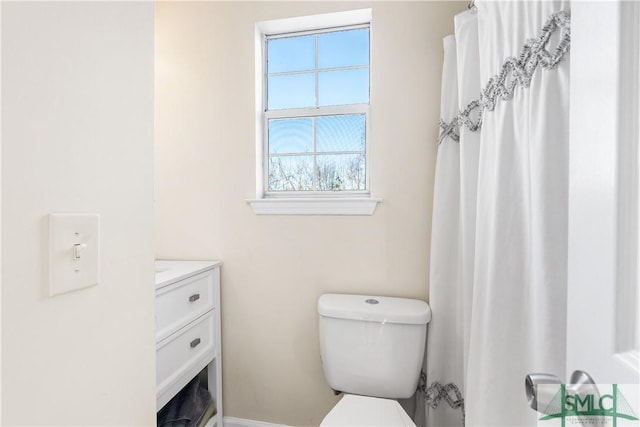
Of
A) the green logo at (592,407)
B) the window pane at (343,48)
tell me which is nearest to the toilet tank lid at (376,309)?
the green logo at (592,407)

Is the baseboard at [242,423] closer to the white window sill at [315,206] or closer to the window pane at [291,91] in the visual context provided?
the white window sill at [315,206]

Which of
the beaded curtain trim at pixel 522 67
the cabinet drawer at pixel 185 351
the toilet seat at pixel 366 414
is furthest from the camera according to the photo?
the cabinet drawer at pixel 185 351

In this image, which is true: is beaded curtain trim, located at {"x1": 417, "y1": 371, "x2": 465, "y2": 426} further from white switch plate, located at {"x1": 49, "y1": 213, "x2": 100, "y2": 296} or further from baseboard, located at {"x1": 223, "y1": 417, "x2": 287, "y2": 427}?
white switch plate, located at {"x1": 49, "y1": 213, "x2": 100, "y2": 296}

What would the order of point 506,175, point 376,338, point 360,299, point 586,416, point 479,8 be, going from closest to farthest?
point 586,416 → point 506,175 → point 479,8 → point 376,338 → point 360,299

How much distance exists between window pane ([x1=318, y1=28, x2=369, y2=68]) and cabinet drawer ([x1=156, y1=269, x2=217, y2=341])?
3.96 feet

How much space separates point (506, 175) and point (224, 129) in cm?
129

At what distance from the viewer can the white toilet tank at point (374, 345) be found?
52.5 inches

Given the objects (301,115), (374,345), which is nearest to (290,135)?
(301,115)

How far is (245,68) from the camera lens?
1.65 m

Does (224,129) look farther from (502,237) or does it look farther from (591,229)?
(591,229)

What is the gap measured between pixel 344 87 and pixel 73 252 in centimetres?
147

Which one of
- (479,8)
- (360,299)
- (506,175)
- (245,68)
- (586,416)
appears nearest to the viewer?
(586,416)

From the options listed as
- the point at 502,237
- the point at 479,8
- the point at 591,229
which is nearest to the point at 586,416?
the point at 591,229

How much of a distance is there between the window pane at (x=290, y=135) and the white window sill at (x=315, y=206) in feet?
0.96
